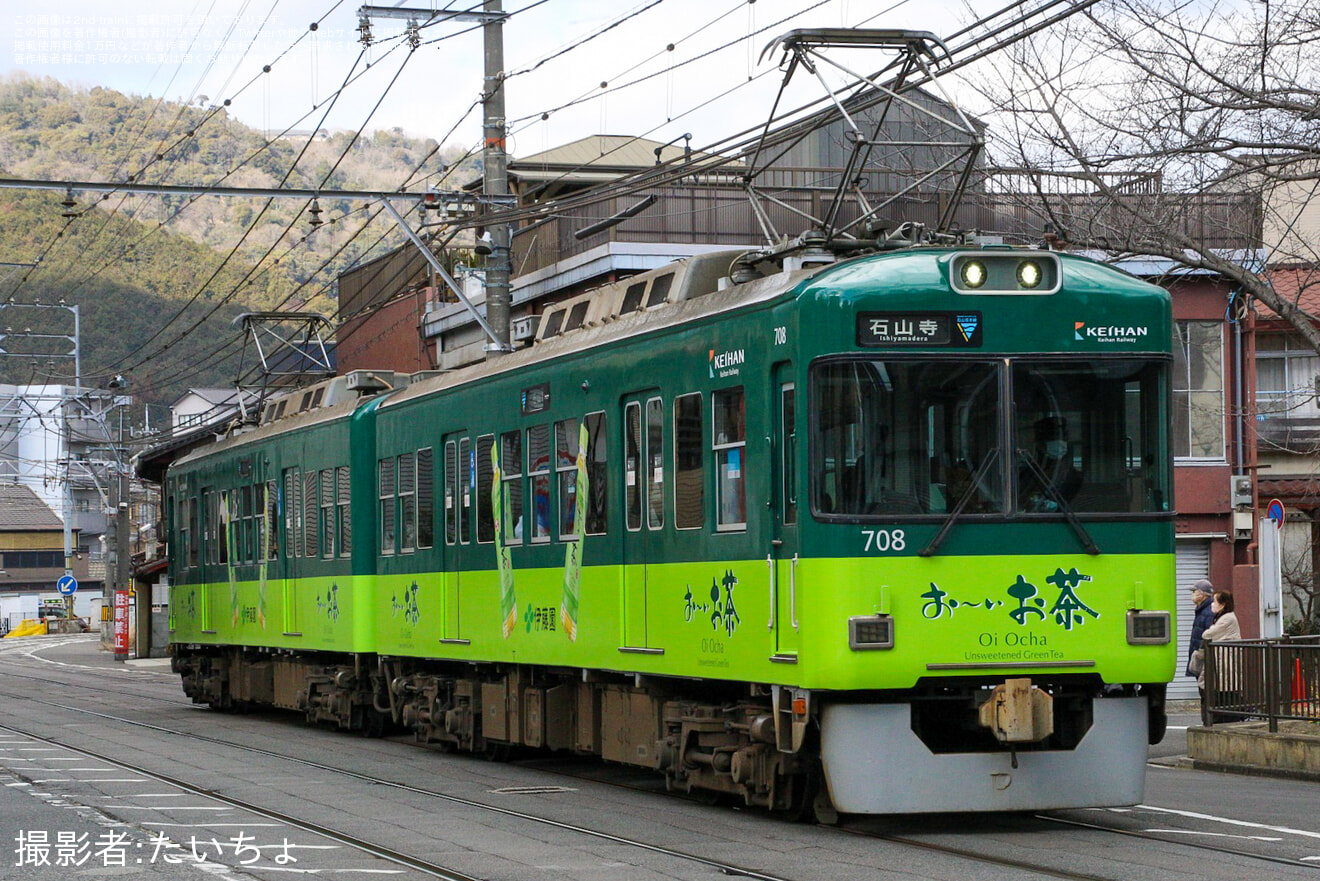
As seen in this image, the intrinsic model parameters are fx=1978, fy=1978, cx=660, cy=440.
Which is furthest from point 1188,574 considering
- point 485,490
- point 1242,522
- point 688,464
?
point 688,464

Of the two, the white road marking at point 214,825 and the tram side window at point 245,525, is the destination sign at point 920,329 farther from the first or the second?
the tram side window at point 245,525

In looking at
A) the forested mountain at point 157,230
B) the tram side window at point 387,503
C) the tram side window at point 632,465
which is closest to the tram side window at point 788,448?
the tram side window at point 632,465

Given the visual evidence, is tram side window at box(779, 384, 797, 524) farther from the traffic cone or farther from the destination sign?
the traffic cone

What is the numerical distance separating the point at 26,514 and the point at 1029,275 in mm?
97956

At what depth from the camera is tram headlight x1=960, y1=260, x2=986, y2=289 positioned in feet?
36.7

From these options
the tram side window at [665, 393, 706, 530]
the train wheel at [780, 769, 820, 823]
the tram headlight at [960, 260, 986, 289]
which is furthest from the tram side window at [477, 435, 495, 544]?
the tram headlight at [960, 260, 986, 289]

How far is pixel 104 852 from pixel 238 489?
14548 mm

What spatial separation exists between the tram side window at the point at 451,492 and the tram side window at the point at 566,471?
8.41 feet

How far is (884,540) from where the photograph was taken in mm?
10797

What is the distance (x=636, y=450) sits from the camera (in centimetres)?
1331

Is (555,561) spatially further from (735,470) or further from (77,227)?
(77,227)

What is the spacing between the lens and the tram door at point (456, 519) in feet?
55.2

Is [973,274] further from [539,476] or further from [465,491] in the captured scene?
[465,491]

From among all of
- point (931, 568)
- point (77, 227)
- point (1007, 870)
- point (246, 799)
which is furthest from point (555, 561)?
point (77, 227)
